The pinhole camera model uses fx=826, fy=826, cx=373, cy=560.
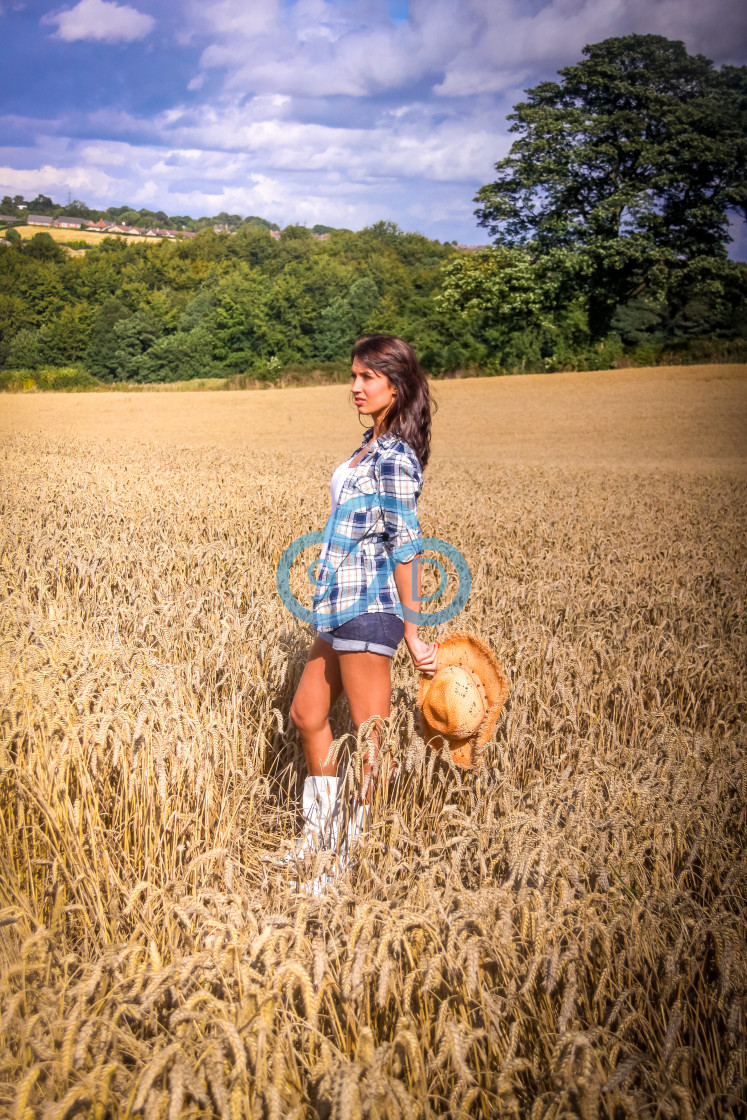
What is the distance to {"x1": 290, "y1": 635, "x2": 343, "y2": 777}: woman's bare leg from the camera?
281cm

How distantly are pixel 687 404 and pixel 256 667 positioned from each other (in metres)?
29.0

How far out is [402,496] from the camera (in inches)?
104

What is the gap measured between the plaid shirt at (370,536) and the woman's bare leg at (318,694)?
15 cm

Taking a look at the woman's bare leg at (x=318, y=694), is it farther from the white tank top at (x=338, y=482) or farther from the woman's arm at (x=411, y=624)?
the white tank top at (x=338, y=482)

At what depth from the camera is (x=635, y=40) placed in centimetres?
4484

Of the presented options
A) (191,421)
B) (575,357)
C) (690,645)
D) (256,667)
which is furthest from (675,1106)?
(575,357)

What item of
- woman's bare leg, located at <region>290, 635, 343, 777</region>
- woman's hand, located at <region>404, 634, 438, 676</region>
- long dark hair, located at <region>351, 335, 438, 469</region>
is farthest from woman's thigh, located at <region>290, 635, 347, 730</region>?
long dark hair, located at <region>351, 335, 438, 469</region>

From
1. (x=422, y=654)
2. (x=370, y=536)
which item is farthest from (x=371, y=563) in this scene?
(x=422, y=654)

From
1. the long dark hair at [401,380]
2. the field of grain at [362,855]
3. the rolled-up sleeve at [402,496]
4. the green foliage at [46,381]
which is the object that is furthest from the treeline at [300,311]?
the rolled-up sleeve at [402,496]

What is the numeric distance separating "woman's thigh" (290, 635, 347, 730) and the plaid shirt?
14cm

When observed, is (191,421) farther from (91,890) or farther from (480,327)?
(91,890)

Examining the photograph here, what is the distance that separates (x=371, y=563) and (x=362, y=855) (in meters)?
0.90

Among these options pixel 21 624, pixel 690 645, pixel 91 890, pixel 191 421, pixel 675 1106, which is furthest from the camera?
pixel 191 421

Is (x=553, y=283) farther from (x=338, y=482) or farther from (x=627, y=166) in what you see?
(x=338, y=482)
